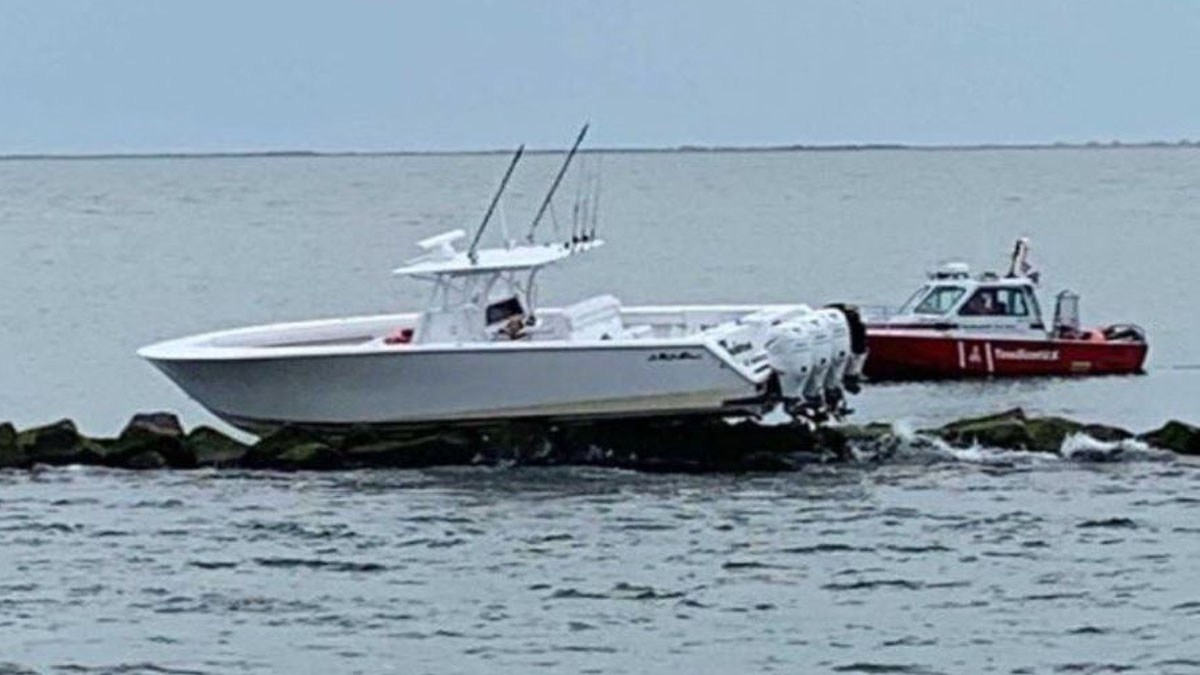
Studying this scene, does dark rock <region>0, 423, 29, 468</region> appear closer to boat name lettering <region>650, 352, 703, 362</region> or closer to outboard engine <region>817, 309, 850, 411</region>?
boat name lettering <region>650, 352, 703, 362</region>

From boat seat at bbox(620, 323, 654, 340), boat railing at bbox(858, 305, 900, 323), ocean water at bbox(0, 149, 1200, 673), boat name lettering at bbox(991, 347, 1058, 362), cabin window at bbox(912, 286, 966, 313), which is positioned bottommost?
ocean water at bbox(0, 149, 1200, 673)

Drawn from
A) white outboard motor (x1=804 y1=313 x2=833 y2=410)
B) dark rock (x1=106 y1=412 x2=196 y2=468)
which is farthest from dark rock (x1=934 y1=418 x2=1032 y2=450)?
dark rock (x1=106 y1=412 x2=196 y2=468)

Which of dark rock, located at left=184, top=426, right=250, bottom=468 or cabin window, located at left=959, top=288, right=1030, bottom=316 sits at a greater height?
cabin window, located at left=959, top=288, right=1030, bottom=316

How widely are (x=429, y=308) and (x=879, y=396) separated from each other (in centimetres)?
1249

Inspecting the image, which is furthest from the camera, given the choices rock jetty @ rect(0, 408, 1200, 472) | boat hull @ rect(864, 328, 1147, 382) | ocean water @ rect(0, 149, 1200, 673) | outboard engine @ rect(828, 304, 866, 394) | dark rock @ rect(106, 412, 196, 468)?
boat hull @ rect(864, 328, 1147, 382)

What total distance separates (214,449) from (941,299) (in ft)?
49.1

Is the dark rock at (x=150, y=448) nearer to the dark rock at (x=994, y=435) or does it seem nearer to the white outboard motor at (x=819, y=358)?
the white outboard motor at (x=819, y=358)

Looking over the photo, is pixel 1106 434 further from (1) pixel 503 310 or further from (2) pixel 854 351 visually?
(1) pixel 503 310

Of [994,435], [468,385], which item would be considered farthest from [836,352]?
[468,385]

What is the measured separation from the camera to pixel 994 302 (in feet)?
145

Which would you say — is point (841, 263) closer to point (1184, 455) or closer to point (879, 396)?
point (879, 396)

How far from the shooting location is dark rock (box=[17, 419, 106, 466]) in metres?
32.5

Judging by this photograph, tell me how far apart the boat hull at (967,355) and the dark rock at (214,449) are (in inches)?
525

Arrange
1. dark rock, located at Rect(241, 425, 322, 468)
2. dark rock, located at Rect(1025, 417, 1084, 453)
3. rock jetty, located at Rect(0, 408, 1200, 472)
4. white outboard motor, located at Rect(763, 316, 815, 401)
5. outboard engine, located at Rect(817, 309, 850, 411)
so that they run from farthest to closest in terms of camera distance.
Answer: dark rock, located at Rect(1025, 417, 1084, 453) → outboard engine, located at Rect(817, 309, 850, 411) → dark rock, located at Rect(241, 425, 322, 468) → rock jetty, located at Rect(0, 408, 1200, 472) → white outboard motor, located at Rect(763, 316, 815, 401)
